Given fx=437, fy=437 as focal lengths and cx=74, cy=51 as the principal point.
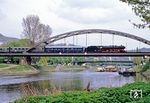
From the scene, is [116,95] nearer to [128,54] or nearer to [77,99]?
[77,99]

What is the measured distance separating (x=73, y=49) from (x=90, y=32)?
6031 millimetres

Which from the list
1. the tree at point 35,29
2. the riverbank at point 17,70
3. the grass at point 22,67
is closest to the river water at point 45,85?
the riverbank at point 17,70

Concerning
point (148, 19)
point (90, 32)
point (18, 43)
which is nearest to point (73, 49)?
point (90, 32)

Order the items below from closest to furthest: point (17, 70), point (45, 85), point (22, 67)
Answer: point (45, 85)
point (17, 70)
point (22, 67)

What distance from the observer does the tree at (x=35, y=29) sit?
140500 millimetres

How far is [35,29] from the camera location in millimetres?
140625

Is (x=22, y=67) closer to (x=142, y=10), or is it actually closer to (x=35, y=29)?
(x=35, y=29)

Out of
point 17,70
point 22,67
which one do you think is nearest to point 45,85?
point 17,70

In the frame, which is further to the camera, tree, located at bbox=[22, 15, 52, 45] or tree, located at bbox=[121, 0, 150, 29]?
tree, located at bbox=[22, 15, 52, 45]

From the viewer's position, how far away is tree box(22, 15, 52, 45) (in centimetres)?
14050

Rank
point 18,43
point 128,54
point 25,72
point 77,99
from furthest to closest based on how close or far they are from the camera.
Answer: point 18,43 < point 25,72 < point 128,54 < point 77,99

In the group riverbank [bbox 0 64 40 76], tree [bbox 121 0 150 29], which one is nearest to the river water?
tree [bbox 121 0 150 29]

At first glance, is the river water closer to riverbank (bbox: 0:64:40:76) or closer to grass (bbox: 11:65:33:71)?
riverbank (bbox: 0:64:40:76)

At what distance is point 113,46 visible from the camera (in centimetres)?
10594
